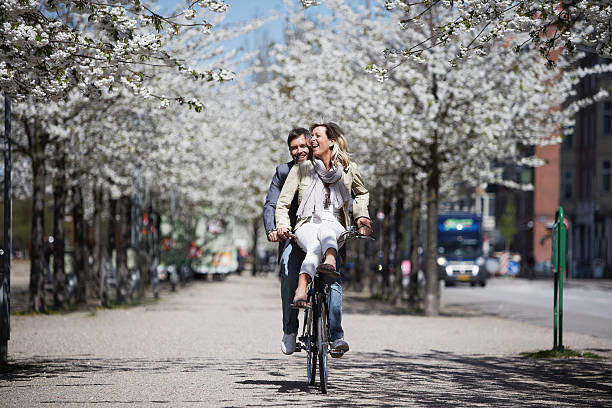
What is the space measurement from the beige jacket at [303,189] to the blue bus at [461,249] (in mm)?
38274

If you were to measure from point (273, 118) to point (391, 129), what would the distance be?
11.5 meters

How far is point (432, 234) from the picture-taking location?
23062 millimetres

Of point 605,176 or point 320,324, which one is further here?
point 605,176

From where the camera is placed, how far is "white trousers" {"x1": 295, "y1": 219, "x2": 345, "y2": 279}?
27.6ft

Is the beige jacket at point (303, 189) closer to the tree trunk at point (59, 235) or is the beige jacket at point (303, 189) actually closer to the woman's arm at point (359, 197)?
the woman's arm at point (359, 197)

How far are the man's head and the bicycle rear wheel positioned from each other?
1.11 m

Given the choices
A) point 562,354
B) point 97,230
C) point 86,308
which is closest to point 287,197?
point 562,354

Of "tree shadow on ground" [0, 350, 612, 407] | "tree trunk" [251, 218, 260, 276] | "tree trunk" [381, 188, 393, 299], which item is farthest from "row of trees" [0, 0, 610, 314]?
"tree trunk" [251, 218, 260, 276]

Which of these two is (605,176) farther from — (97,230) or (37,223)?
(37,223)

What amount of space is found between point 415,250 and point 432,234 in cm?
416

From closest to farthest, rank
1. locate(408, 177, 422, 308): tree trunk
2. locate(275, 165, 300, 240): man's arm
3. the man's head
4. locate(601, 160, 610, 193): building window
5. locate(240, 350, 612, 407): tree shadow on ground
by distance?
locate(240, 350, 612, 407): tree shadow on ground → locate(275, 165, 300, 240): man's arm → the man's head → locate(408, 177, 422, 308): tree trunk → locate(601, 160, 610, 193): building window

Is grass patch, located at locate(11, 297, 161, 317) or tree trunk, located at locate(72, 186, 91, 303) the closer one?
grass patch, located at locate(11, 297, 161, 317)

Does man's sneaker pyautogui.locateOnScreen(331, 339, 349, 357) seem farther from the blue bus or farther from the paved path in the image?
the blue bus

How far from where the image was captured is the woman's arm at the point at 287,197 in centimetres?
857
